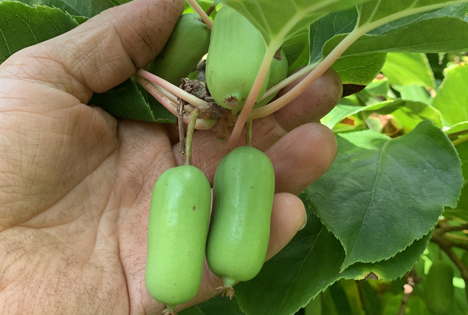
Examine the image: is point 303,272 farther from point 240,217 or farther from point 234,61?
point 234,61

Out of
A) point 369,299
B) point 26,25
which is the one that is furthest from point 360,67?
point 369,299

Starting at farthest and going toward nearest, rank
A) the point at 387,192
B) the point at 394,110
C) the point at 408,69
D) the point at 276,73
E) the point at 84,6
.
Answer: the point at 408,69 < the point at 394,110 < the point at 84,6 < the point at 387,192 < the point at 276,73

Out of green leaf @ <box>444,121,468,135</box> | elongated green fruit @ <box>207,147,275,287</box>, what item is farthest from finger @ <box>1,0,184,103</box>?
green leaf @ <box>444,121,468,135</box>

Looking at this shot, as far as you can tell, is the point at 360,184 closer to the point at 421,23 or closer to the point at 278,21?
the point at 421,23

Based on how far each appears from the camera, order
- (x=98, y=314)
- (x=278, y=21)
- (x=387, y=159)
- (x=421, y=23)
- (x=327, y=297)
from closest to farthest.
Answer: (x=278, y=21)
(x=421, y=23)
(x=98, y=314)
(x=387, y=159)
(x=327, y=297)

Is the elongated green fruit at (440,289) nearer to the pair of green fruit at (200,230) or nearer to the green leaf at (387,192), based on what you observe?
the green leaf at (387,192)

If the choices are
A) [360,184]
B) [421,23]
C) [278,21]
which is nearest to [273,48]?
[278,21]
